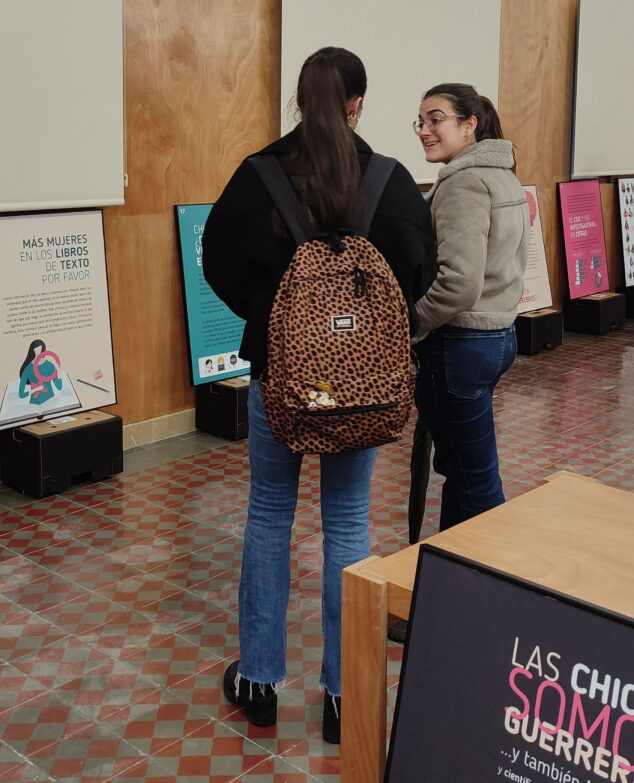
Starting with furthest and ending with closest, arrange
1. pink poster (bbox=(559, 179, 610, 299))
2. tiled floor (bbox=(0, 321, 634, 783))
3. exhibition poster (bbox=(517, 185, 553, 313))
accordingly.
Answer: pink poster (bbox=(559, 179, 610, 299)) < exhibition poster (bbox=(517, 185, 553, 313)) < tiled floor (bbox=(0, 321, 634, 783))

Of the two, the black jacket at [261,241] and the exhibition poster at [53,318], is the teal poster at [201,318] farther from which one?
the black jacket at [261,241]

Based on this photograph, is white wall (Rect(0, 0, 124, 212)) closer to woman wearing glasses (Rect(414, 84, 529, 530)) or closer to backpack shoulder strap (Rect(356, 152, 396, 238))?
woman wearing glasses (Rect(414, 84, 529, 530))

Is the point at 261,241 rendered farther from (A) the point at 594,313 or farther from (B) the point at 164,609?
(A) the point at 594,313

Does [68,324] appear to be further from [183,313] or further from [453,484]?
[453,484]

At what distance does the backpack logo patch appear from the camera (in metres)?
2.14

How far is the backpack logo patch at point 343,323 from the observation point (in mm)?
2145

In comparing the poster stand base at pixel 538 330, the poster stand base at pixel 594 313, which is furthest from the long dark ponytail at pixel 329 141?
the poster stand base at pixel 594 313

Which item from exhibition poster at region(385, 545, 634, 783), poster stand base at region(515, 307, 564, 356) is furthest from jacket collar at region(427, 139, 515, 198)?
poster stand base at region(515, 307, 564, 356)

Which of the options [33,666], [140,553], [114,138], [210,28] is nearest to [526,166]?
[210,28]

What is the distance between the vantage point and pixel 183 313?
202 inches

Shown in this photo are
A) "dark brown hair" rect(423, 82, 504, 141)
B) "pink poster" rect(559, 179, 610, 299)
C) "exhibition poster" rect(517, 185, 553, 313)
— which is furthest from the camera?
"pink poster" rect(559, 179, 610, 299)

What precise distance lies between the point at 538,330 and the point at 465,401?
443cm

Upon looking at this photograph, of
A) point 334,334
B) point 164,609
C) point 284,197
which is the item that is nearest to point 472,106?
point 284,197

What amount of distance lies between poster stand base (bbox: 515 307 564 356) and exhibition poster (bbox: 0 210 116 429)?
10.7 feet
